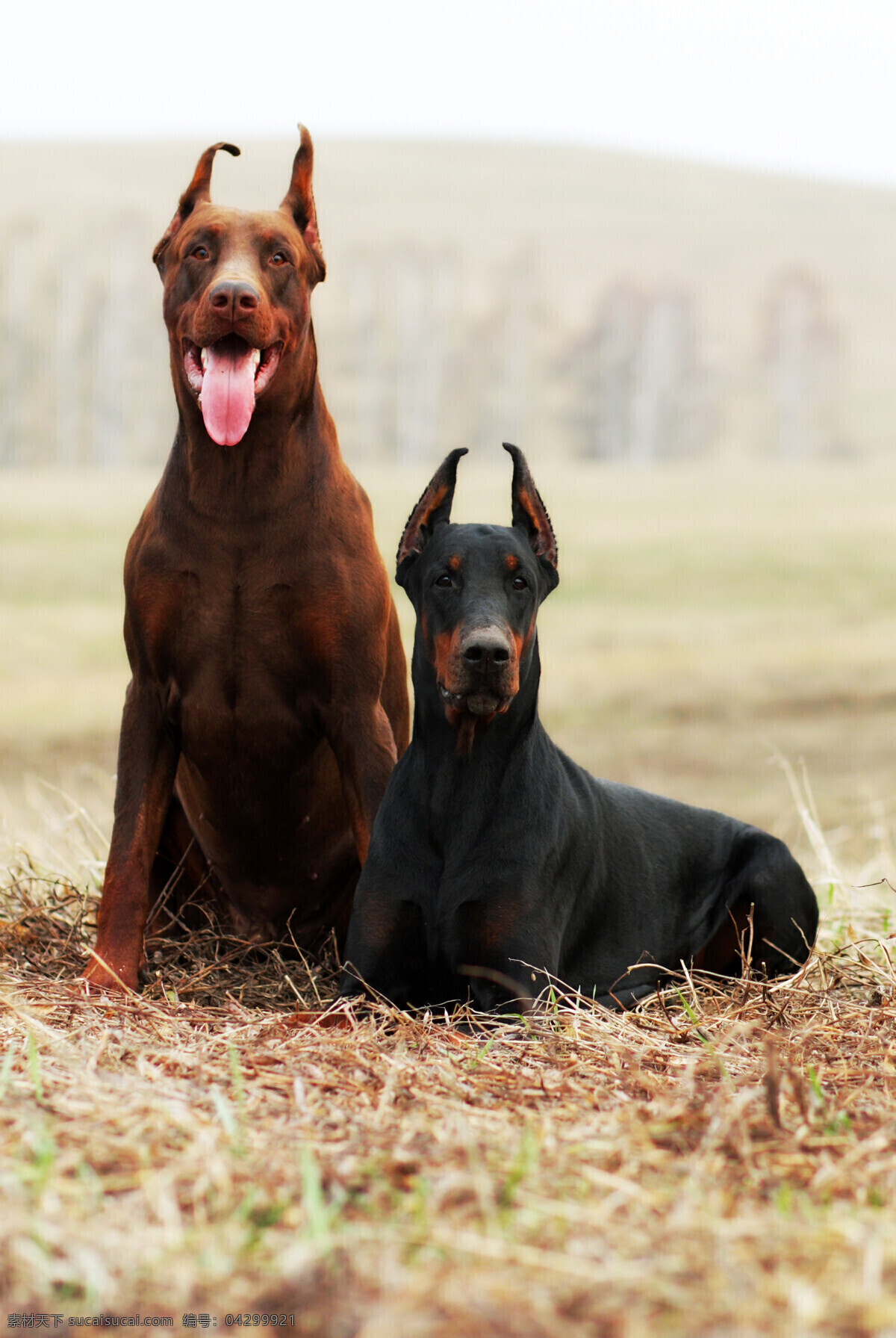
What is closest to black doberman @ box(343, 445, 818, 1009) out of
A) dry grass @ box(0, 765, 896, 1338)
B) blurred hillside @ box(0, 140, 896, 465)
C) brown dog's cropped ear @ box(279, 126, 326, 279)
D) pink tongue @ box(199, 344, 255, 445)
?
dry grass @ box(0, 765, 896, 1338)

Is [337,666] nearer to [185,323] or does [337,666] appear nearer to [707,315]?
[185,323]

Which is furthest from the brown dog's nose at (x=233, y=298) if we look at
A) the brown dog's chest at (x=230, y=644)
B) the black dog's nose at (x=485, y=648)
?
the black dog's nose at (x=485, y=648)

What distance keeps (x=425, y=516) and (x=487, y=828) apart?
95cm

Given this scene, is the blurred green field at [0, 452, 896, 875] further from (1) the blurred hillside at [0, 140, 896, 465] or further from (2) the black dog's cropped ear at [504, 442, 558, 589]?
(1) the blurred hillside at [0, 140, 896, 465]

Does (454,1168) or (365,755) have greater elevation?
(365,755)

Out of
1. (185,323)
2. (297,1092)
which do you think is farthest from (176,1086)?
(185,323)

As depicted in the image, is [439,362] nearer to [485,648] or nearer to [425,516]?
[425,516]

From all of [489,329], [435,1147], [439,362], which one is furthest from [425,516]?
[489,329]

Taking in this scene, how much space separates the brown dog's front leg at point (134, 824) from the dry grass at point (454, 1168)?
359mm

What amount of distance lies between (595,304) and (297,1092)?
60023 millimetres

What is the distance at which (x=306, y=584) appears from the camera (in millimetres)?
4066

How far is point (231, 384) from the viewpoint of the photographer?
3938 millimetres

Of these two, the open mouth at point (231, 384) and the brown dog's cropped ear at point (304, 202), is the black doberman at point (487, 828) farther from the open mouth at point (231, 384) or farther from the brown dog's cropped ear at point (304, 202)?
the brown dog's cropped ear at point (304, 202)

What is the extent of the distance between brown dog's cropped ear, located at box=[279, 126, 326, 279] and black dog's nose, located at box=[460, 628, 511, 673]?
151 centimetres
